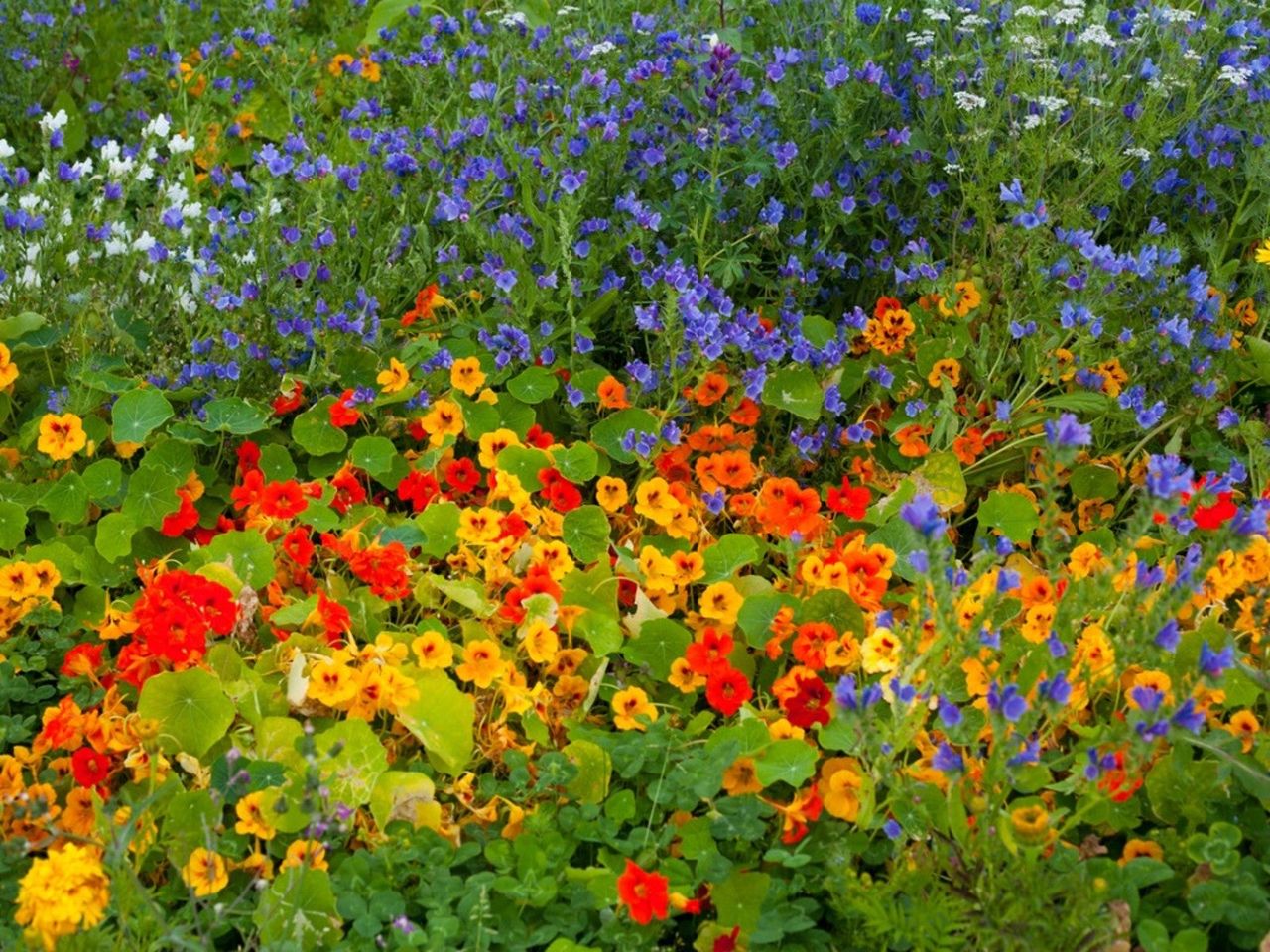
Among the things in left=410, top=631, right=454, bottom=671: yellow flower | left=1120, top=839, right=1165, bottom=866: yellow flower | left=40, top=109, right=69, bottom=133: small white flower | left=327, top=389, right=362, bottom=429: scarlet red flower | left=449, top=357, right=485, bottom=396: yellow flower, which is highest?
left=40, top=109, right=69, bottom=133: small white flower

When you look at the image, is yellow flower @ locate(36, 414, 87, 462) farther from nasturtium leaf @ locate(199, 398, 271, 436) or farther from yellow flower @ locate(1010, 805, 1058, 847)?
yellow flower @ locate(1010, 805, 1058, 847)

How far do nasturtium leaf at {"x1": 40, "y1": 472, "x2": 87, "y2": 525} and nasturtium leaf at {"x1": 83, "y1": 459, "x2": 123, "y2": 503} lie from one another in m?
0.01

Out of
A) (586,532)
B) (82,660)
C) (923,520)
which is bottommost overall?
(82,660)

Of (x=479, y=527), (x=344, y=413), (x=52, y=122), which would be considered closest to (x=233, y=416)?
(x=344, y=413)

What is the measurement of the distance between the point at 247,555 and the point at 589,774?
82 centimetres

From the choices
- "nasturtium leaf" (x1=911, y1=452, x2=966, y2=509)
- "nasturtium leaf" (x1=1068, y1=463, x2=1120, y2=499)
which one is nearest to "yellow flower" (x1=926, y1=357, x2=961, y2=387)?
"nasturtium leaf" (x1=911, y1=452, x2=966, y2=509)

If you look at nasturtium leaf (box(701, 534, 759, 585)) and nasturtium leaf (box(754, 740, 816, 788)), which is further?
nasturtium leaf (box(701, 534, 759, 585))

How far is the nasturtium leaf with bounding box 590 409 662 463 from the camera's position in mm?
3246

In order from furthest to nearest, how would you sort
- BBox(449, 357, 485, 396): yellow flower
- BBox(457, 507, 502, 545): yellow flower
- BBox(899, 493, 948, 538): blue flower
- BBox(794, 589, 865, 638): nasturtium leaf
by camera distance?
BBox(449, 357, 485, 396): yellow flower, BBox(457, 507, 502, 545): yellow flower, BBox(794, 589, 865, 638): nasturtium leaf, BBox(899, 493, 948, 538): blue flower

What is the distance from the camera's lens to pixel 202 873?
7.41 feet

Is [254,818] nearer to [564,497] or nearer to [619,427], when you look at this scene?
[564,497]

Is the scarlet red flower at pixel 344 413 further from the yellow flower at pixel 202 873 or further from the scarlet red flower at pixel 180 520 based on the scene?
the yellow flower at pixel 202 873

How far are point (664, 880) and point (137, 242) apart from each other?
1958 millimetres

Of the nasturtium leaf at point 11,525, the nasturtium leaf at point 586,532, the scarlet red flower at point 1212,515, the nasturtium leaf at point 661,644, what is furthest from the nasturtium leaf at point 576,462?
the scarlet red flower at point 1212,515
